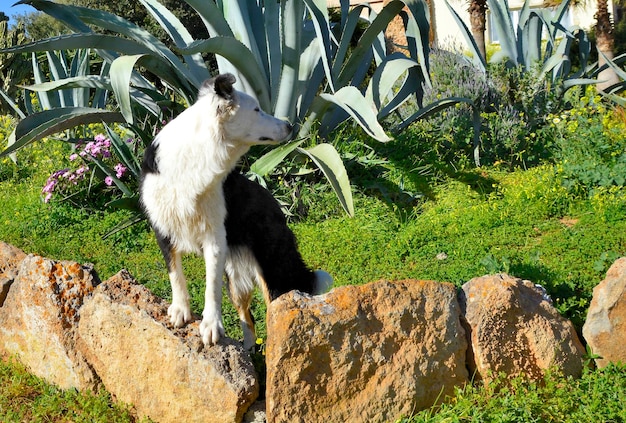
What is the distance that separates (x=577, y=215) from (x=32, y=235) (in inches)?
196

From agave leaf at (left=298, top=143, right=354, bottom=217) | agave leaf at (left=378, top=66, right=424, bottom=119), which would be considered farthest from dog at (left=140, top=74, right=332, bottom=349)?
agave leaf at (left=378, top=66, right=424, bottom=119)

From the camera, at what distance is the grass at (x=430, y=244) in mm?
3611

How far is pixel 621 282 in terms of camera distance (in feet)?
12.6

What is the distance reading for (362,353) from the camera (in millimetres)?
3516

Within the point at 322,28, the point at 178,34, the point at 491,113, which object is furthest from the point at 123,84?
the point at 491,113

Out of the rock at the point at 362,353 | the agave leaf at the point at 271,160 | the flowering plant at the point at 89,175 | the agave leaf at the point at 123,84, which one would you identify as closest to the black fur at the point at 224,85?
the rock at the point at 362,353

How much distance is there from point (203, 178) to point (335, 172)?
1859mm

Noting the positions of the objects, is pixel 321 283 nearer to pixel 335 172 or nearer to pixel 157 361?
pixel 157 361

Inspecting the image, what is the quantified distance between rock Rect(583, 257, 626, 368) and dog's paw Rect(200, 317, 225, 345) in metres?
2.01

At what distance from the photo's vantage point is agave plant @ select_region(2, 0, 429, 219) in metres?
5.88

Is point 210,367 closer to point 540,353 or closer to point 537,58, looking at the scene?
point 540,353

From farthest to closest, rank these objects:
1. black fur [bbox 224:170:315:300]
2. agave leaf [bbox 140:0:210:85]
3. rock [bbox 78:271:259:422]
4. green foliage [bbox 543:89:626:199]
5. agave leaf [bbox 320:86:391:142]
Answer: agave leaf [bbox 140:0:210:85], green foliage [bbox 543:89:626:199], agave leaf [bbox 320:86:391:142], black fur [bbox 224:170:315:300], rock [bbox 78:271:259:422]

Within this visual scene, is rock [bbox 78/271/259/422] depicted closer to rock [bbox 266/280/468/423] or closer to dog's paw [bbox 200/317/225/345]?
dog's paw [bbox 200/317/225/345]

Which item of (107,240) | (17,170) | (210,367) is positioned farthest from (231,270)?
(17,170)
